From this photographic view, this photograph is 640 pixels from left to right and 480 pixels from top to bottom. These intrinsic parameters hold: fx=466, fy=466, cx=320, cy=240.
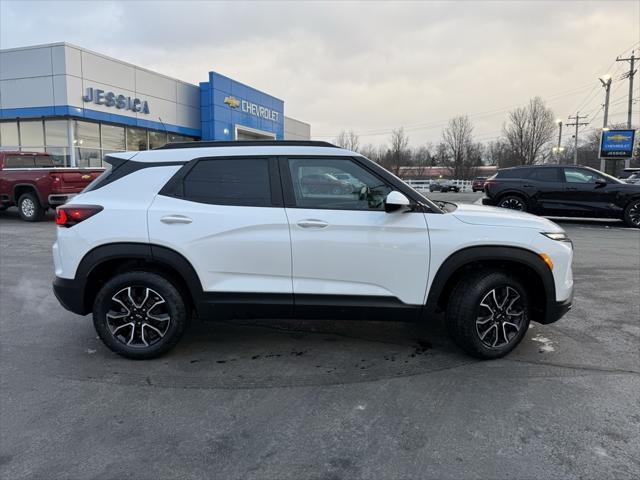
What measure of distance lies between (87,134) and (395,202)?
2243 centimetres

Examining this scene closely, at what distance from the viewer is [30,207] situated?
13070 mm

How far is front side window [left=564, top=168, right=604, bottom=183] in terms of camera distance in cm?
1270

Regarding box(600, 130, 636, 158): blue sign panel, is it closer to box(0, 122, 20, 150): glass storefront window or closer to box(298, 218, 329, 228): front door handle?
box(298, 218, 329, 228): front door handle

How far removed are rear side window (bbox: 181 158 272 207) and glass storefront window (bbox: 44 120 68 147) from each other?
67.9 ft

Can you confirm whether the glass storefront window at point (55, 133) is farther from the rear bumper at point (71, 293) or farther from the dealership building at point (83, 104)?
the rear bumper at point (71, 293)

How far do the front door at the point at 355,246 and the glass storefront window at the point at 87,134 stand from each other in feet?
69.5

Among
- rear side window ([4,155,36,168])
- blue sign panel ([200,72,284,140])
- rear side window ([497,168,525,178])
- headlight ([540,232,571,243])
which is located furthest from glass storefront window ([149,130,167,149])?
headlight ([540,232,571,243])

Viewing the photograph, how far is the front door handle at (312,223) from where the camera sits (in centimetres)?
370

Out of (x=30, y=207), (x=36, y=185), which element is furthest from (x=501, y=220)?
(x=30, y=207)

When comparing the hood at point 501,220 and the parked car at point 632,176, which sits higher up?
the parked car at point 632,176

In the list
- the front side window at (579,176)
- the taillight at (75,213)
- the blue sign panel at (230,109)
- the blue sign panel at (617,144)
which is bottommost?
the taillight at (75,213)

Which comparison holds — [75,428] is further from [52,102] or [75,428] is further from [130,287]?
[52,102]

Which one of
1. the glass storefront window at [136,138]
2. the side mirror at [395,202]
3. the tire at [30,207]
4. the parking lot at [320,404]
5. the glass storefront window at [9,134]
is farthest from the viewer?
the glass storefront window at [136,138]

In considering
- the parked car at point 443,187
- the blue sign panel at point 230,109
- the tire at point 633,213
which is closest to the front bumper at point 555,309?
the tire at point 633,213
